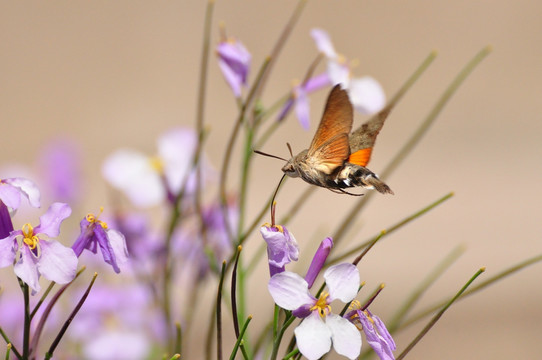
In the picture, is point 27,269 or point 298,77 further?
point 298,77

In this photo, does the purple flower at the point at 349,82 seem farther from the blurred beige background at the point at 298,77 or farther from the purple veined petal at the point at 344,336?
the blurred beige background at the point at 298,77

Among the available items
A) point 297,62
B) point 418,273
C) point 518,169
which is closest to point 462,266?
point 418,273

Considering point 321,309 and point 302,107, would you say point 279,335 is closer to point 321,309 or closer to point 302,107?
point 321,309

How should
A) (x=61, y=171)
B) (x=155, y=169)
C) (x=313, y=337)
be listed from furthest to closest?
1. (x=61, y=171)
2. (x=155, y=169)
3. (x=313, y=337)

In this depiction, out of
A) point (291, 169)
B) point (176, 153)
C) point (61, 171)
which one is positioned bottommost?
point (61, 171)

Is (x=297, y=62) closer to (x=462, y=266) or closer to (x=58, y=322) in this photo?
(x=462, y=266)

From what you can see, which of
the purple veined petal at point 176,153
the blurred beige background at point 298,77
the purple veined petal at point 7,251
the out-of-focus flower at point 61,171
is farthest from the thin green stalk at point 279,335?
the blurred beige background at point 298,77

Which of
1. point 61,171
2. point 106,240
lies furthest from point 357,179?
point 61,171
